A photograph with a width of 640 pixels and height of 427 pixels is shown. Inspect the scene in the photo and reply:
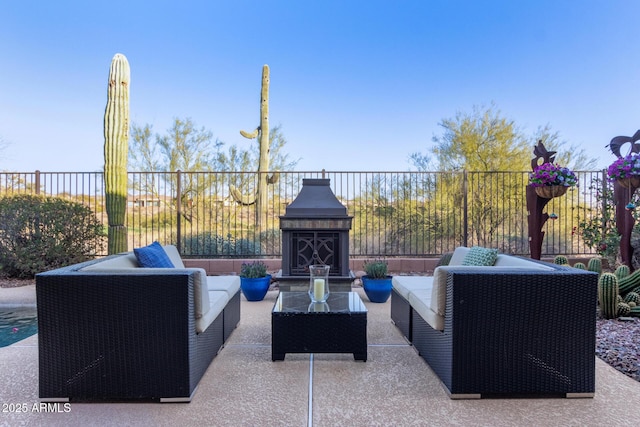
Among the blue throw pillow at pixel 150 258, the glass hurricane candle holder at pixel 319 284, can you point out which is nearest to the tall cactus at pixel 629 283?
the glass hurricane candle holder at pixel 319 284

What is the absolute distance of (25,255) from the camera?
17.6 ft

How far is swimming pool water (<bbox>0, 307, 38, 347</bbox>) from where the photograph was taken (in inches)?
130

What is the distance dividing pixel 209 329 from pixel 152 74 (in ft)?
26.7

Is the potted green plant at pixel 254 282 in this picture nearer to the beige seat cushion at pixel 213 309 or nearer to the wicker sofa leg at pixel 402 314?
the beige seat cushion at pixel 213 309

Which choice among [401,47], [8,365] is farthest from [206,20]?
[8,365]

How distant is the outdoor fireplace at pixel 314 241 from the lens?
429 centimetres

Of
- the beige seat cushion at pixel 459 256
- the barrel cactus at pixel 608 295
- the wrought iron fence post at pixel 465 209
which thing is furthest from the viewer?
the wrought iron fence post at pixel 465 209

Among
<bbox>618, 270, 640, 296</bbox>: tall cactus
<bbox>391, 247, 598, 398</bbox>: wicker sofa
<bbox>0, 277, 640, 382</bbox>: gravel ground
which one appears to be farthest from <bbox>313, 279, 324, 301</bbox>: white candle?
<bbox>618, 270, 640, 296</bbox>: tall cactus

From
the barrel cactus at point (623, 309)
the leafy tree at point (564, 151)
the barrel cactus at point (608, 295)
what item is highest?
the leafy tree at point (564, 151)

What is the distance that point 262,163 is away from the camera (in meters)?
7.34

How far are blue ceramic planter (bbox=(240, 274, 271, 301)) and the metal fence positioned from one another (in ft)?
6.02

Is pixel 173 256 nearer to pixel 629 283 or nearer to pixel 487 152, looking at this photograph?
pixel 629 283

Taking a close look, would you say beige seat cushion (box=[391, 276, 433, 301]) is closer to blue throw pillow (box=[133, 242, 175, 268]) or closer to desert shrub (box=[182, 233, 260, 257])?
blue throw pillow (box=[133, 242, 175, 268])

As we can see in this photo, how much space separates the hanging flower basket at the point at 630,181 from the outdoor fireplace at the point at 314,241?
3090 millimetres
